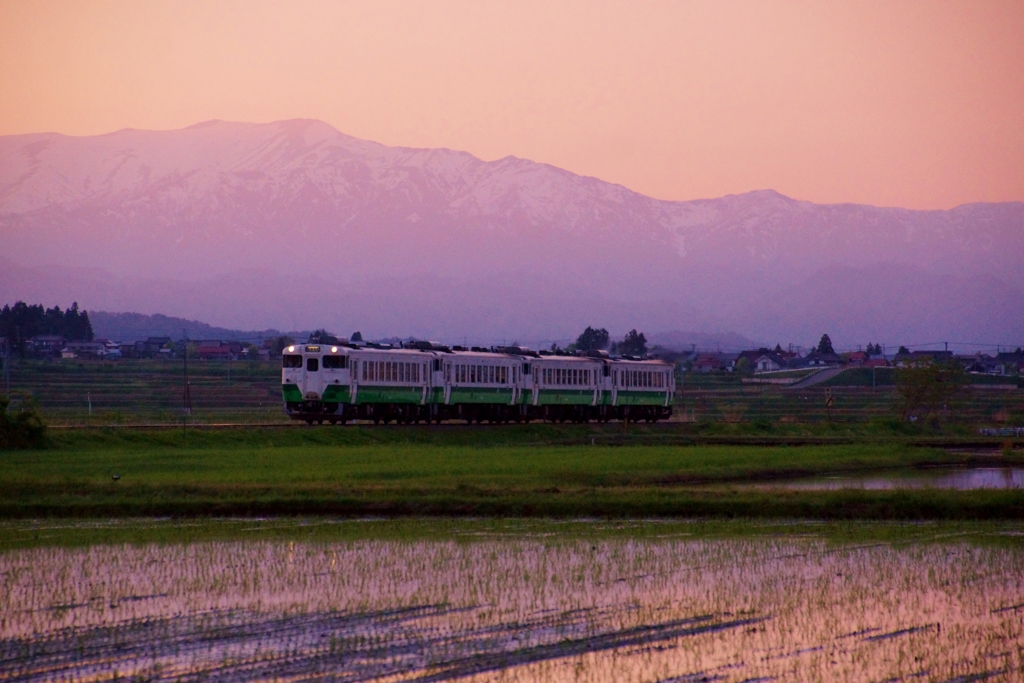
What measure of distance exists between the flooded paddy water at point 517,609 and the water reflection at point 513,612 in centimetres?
4

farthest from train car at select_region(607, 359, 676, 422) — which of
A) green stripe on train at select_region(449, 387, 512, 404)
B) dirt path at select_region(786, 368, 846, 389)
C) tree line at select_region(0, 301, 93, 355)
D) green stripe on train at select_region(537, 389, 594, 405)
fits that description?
tree line at select_region(0, 301, 93, 355)

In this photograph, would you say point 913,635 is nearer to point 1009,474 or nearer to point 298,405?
point 1009,474

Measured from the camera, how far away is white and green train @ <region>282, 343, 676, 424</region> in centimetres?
4822

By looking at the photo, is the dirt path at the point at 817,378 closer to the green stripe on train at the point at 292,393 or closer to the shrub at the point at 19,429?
the green stripe on train at the point at 292,393

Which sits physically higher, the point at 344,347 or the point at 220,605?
the point at 344,347

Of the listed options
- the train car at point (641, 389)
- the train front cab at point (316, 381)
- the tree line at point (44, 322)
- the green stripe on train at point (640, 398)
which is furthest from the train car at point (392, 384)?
the tree line at point (44, 322)

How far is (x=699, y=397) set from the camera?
102 meters

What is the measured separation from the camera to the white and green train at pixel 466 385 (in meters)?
48.2

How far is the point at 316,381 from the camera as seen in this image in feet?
157

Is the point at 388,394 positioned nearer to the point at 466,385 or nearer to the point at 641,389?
the point at 466,385

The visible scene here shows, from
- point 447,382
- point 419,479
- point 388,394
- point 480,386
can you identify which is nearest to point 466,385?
point 480,386

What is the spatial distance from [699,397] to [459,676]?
9134 cm

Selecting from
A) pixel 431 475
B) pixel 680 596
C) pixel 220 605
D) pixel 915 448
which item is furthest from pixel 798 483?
pixel 220 605

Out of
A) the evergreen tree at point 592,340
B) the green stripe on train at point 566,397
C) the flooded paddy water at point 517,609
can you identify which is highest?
the evergreen tree at point 592,340
